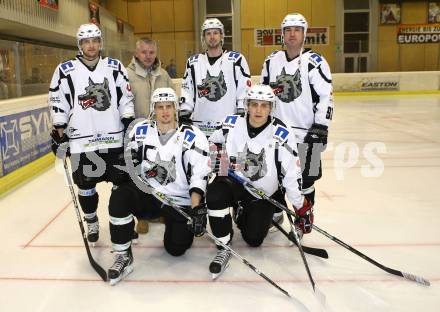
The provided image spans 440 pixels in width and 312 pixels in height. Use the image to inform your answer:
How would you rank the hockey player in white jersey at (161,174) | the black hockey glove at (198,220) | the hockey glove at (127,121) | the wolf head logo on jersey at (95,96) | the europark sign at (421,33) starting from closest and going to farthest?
the black hockey glove at (198,220) → the hockey player in white jersey at (161,174) → the wolf head logo on jersey at (95,96) → the hockey glove at (127,121) → the europark sign at (421,33)

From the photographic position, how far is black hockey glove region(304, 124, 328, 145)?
8.45 ft

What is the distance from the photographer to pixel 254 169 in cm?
249

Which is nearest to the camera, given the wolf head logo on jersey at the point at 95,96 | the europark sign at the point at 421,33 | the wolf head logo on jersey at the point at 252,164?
the wolf head logo on jersey at the point at 252,164

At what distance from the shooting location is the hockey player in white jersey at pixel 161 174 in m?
2.28

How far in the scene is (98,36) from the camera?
2549 millimetres

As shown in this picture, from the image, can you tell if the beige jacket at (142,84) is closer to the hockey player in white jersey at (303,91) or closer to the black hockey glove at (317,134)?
the hockey player in white jersey at (303,91)

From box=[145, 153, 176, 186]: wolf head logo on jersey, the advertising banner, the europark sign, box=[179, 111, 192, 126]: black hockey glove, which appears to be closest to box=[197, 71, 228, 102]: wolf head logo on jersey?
A: box=[179, 111, 192, 126]: black hockey glove

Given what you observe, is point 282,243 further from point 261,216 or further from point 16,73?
point 16,73

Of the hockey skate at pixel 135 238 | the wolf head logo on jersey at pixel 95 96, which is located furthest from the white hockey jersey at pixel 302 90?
the hockey skate at pixel 135 238

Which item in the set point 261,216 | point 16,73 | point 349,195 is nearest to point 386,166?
point 349,195

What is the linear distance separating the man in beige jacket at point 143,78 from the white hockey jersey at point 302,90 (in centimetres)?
79

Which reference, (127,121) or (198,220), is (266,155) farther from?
(127,121)

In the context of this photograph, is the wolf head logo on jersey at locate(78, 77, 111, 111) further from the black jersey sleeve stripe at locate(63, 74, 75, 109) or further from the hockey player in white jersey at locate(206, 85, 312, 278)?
the hockey player in white jersey at locate(206, 85, 312, 278)

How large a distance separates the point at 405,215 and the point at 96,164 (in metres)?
2.23
